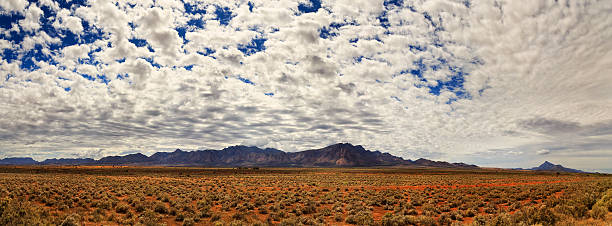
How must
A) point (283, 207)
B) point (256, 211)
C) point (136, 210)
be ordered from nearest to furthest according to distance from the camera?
point (136, 210), point (256, 211), point (283, 207)

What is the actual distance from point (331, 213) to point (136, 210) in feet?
41.5

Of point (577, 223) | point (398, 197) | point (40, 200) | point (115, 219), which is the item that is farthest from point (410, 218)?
point (40, 200)

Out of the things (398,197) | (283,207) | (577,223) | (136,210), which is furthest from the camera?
(398,197)

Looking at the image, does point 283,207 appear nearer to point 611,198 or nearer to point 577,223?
→ point 577,223

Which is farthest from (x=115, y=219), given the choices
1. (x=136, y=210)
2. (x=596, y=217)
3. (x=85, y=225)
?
(x=596, y=217)

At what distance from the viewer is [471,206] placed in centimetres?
1972

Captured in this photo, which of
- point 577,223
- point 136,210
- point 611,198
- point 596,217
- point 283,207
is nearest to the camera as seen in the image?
point 577,223

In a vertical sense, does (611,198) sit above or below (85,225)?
above

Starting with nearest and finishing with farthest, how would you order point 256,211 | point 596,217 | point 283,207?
point 596,217, point 256,211, point 283,207

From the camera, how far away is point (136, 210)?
18.1m

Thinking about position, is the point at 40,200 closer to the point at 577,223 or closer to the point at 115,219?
the point at 115,219

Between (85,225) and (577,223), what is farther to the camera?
(85,225)

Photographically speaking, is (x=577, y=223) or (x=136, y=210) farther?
(x=136, y=210)

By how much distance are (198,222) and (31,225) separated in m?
6.87
